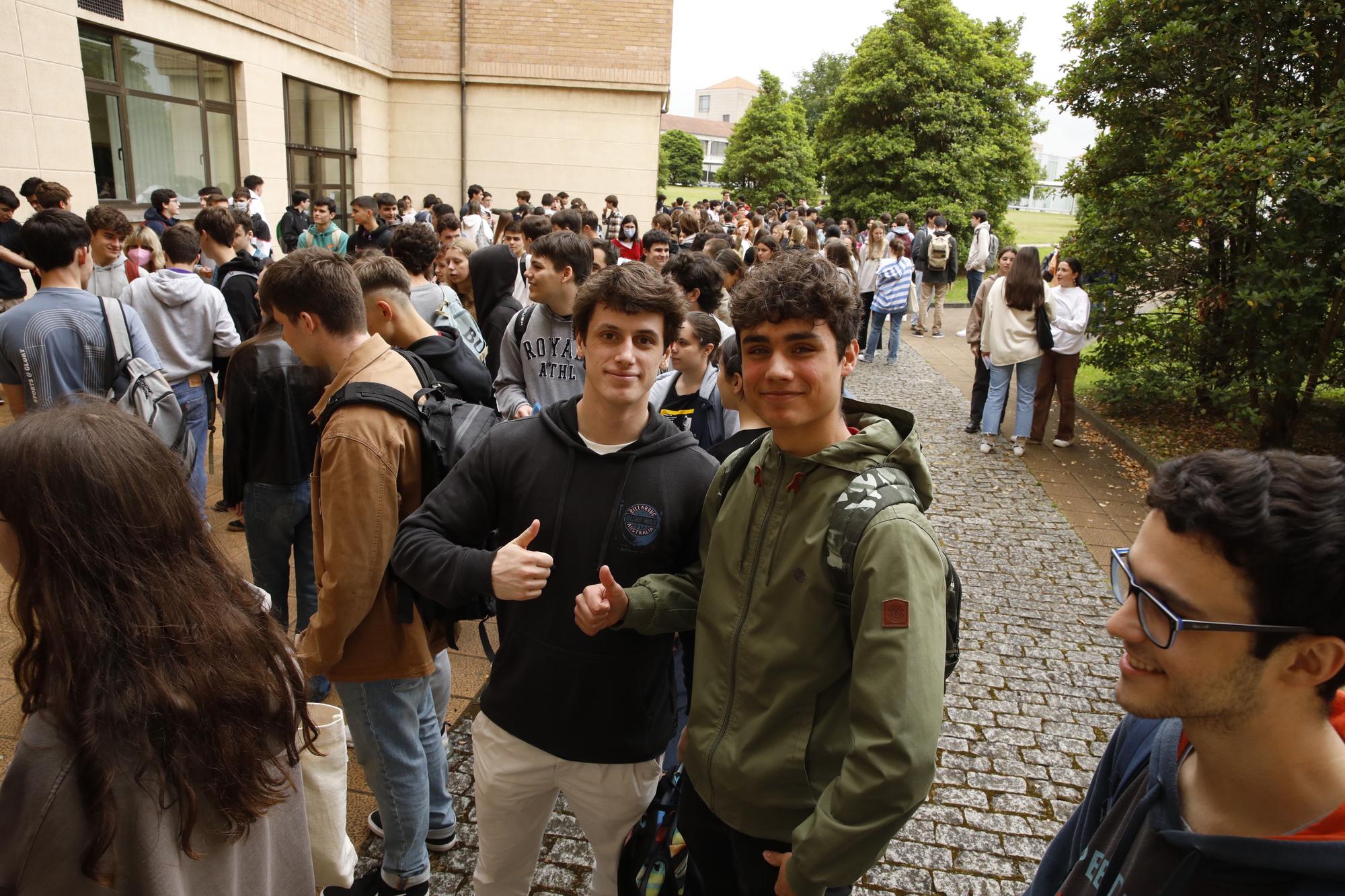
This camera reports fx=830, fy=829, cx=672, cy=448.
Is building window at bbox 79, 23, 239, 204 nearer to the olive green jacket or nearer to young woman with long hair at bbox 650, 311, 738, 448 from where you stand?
young woman with long hair at bbox 650, 311, 738, 448

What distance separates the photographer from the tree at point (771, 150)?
127 ft

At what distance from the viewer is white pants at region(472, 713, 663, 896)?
2402mm

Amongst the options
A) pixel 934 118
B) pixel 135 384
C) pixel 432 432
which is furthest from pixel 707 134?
pixel 432 432

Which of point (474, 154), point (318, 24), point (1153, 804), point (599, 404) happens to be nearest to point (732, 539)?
point (599, 404)

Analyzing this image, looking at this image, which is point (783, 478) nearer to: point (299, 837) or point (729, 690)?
point (729, 690)

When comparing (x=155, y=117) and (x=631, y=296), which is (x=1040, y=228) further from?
(x=631, y=296)

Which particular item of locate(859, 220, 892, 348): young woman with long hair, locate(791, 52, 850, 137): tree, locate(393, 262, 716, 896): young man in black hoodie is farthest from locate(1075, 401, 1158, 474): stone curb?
locate(791, 52, 850, 137): tree

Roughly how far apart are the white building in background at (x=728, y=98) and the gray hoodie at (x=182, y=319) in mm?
146060

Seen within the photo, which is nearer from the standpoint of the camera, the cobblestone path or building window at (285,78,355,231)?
the cobblestone path

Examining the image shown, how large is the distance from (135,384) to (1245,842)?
486 centimetres

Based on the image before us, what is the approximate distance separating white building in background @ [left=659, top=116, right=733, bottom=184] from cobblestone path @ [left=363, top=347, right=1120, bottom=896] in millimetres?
104518

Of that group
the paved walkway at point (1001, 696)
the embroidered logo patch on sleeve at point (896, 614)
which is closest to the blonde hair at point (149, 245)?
the paved walkway at point (1001, 696)

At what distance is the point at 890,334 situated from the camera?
13.8 meters

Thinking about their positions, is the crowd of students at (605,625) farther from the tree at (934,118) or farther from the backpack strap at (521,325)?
the tree at (934,118)
